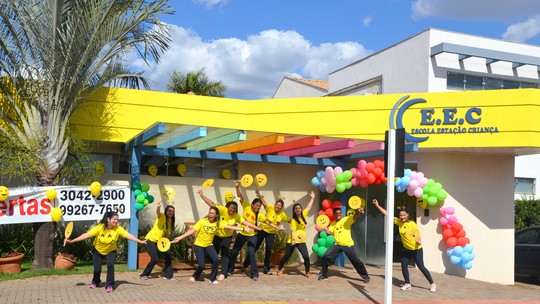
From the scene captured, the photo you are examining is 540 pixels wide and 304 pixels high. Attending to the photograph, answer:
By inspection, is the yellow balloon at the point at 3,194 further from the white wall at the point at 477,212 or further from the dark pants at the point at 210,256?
the white wall at the point at 477,212

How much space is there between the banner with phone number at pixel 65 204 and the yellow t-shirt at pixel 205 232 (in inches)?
82.2

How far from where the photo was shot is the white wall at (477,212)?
543 inches

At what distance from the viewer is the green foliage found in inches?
979

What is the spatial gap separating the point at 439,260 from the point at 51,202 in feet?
28.4

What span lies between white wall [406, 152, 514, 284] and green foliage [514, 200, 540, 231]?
11888 mm

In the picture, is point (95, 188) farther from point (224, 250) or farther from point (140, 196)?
point (224, 250)

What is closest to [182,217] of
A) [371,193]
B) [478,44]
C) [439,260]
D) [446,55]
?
[371,193]

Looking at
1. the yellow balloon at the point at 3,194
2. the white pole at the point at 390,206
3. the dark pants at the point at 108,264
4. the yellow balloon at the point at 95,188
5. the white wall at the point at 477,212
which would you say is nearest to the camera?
the white pole at the point at 390,206

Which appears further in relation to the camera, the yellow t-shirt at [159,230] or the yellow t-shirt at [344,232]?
the yellow t-shirt at [344,232]

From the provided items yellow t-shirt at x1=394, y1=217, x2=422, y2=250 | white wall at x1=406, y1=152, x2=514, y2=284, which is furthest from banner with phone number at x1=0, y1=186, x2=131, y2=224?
white wall at x1=406, y1=152, x2=514, y2=284

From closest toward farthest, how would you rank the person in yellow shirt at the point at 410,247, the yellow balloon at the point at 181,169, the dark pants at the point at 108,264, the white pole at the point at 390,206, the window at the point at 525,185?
the white pole at the point at 390,206 < the dark pants at the point at 108,264 < the person in yellow shirt at the point at 410,247 < the yellow balloon at the point at 181,169 < the window at the point at 525,185

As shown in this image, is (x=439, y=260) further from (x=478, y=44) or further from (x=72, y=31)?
(x=478, y=44)

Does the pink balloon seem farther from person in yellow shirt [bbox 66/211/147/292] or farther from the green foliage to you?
the green foliage

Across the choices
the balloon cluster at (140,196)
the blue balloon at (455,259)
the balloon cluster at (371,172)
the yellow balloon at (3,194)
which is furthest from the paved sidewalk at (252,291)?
the balloon cluster at (371,172)
